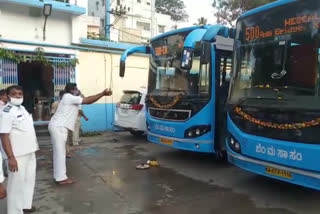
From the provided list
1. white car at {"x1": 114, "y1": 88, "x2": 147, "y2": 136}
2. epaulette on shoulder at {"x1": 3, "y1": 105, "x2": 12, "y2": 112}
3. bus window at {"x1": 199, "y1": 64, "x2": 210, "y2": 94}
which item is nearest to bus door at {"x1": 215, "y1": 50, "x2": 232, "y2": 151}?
bus window at {"x1": 199, "y1": 64, "x2": 210, "y2": 94}

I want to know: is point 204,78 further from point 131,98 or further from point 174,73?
point 131,98

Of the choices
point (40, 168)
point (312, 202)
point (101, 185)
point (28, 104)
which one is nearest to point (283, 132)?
point (312, 202)

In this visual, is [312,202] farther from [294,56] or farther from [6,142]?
[6,142]

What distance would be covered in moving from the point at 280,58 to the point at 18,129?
3.66m

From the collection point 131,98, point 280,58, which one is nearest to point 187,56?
point 280,58

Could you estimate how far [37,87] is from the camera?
13.4 meters

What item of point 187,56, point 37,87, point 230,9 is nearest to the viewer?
point 187,56

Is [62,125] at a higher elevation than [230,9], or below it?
below

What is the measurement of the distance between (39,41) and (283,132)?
8.91m

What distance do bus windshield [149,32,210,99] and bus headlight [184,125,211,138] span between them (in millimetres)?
587

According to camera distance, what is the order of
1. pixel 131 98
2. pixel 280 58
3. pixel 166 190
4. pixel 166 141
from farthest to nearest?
pixel 131 98 → pixel 166 141 → pixel 166 190 → pixel 280 58

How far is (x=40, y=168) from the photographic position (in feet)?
25.7

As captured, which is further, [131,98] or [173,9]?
[173,9]

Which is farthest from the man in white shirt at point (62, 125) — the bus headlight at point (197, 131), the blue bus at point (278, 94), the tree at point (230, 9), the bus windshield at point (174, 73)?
the tree at point (230, 9)
